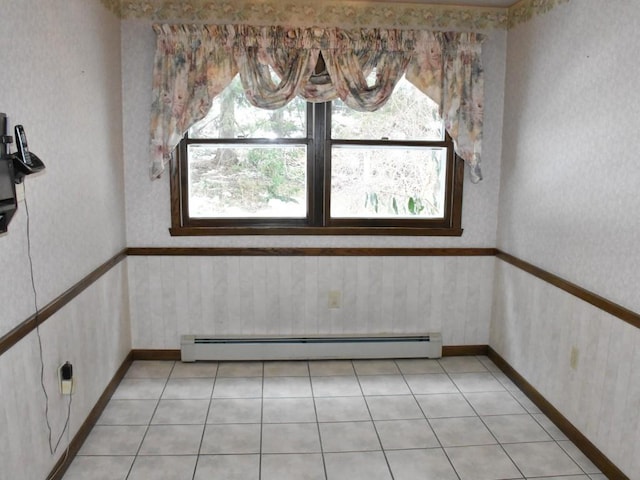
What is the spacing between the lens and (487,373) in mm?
3646

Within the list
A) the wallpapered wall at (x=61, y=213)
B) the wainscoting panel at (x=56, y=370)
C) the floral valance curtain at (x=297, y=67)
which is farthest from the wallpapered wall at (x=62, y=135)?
the floral valance curtain at (x=297, y=67)

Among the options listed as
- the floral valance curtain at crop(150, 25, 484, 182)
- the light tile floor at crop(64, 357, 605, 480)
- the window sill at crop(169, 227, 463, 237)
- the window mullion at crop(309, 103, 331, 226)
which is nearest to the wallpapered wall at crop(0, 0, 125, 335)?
the floral valance curtain at crop(150, 25, 484, 182)

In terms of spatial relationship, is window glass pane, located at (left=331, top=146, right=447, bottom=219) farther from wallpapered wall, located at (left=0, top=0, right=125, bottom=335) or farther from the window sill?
wallpapered wall, located at (left=0, top=0, right=125, bottom=335)

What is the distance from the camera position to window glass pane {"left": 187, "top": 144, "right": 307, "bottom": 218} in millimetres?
3678

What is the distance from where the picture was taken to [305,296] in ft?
12.5

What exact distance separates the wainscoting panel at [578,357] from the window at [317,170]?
719 millimetres

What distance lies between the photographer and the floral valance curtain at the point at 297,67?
3.41 meters

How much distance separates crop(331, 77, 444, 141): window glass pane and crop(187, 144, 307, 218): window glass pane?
0.34 m

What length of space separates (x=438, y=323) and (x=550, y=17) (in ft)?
6.84

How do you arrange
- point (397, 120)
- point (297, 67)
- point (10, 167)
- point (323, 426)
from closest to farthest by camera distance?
point (10, 167) < point (323, 426) < point (297, 67) < point (397, 120)

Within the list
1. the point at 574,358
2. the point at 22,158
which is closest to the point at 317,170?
the point at 574,358

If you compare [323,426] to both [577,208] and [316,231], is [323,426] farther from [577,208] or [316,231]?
[577,208]

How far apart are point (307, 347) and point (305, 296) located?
1.16 ft

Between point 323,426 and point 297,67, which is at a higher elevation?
point 297,67
